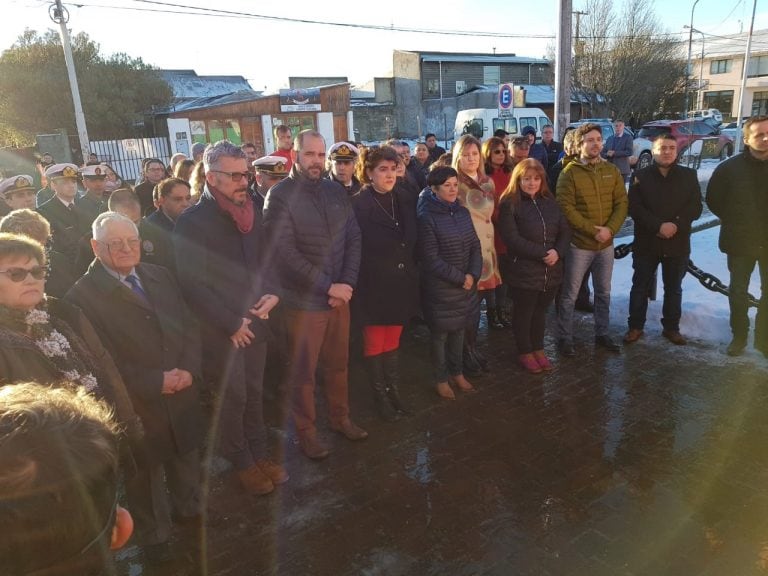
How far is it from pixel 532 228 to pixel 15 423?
14.4 feet

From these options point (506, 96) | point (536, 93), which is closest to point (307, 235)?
point (506, 96)

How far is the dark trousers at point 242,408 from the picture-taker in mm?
3389

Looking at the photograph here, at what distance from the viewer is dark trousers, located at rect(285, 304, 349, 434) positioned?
3816 mm

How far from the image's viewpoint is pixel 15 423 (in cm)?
92

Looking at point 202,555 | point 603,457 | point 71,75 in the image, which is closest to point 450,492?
point 603,457

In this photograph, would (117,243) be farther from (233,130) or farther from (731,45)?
(731,45)

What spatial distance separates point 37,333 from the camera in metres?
2.24

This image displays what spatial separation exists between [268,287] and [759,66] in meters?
65.7

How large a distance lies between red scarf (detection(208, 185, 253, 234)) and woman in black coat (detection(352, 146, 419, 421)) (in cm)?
99

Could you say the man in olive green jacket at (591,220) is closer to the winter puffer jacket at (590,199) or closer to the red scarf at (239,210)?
the winter puffer jacket at (590,199)

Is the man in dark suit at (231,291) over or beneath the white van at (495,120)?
beneath

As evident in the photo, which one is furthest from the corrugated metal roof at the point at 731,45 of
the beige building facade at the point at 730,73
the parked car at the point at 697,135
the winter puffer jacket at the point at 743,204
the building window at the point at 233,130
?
the winter puffer jacket at the point at 743,204

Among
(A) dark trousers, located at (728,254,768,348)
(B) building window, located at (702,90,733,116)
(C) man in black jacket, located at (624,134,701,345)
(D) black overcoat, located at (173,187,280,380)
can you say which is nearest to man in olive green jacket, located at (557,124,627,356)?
(C) man in black jacket, located at (624,134,701,345)

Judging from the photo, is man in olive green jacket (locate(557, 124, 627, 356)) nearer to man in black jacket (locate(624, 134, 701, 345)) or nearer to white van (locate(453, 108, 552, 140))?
man in black jacket (locate(624, 134, 701, 345))
